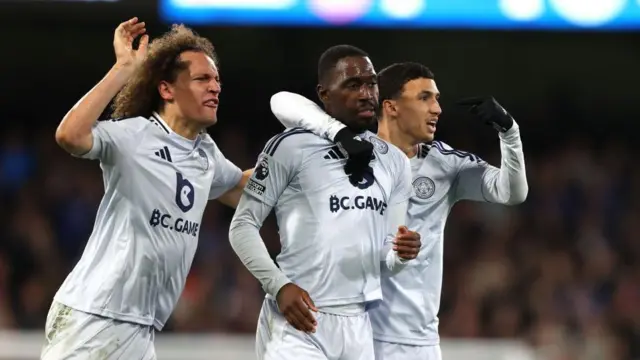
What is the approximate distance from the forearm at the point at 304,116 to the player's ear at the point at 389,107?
53cm

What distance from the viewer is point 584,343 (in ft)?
31.4

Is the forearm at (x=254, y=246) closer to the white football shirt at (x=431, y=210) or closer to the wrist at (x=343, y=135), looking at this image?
the wrist at (x=343, y=135)

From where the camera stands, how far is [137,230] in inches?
163

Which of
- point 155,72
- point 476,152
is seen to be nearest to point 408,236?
point 155,72

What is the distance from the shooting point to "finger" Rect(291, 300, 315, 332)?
411 cm

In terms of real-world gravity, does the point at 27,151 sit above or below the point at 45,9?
below

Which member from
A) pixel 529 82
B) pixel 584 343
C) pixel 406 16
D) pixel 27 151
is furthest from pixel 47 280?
pixel 529 82

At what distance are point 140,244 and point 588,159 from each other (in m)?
8.12

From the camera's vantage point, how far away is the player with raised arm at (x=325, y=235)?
13.9 ft

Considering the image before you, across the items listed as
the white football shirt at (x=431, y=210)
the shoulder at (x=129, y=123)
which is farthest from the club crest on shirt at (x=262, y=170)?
the white football shirt at (x=431, y=210)

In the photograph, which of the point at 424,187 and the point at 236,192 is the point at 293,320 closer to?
the point at 236,192

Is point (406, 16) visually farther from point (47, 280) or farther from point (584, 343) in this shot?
point (47, 280)

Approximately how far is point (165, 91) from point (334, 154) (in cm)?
72

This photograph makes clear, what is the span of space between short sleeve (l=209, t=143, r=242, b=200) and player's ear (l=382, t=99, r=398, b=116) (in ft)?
2.47
